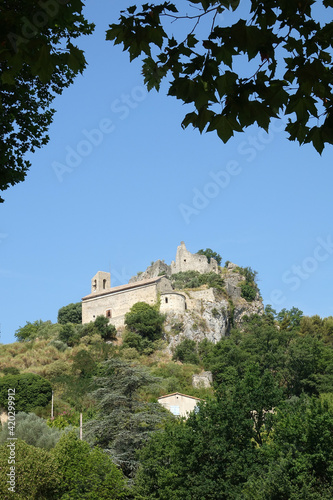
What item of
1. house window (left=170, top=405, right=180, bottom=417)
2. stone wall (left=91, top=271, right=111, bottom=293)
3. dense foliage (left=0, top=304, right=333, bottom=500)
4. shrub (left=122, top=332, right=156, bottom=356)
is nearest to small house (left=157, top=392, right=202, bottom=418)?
house window (left=170, top=405, right=180, bottom=417)

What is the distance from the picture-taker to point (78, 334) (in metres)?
55.1

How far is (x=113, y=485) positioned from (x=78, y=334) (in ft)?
111

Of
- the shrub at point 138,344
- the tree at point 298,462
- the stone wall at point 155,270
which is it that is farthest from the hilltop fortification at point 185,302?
the tree at point 298,462

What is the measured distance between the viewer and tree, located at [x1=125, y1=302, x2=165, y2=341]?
171 feet

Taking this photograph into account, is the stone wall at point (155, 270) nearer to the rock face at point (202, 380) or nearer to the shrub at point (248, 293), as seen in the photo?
the shrub at point (248, 293)

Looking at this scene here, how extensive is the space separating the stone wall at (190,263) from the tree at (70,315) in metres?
15.8

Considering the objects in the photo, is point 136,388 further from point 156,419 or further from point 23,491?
point 23,491

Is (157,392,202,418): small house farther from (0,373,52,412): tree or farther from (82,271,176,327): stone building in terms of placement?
(82,271,176,327): stone building

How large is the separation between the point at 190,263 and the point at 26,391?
39.5 meters

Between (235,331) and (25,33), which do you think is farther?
(235,331)

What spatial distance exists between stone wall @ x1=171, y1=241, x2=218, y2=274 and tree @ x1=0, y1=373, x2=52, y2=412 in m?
36.7

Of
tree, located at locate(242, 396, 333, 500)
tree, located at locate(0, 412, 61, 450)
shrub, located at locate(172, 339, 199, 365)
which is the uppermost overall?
shrub, located at locate(172, 339, 199, 365)

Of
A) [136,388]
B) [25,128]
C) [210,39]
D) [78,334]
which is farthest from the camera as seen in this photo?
[78,334]

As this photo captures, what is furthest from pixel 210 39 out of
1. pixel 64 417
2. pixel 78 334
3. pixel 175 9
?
pixel 78 334
